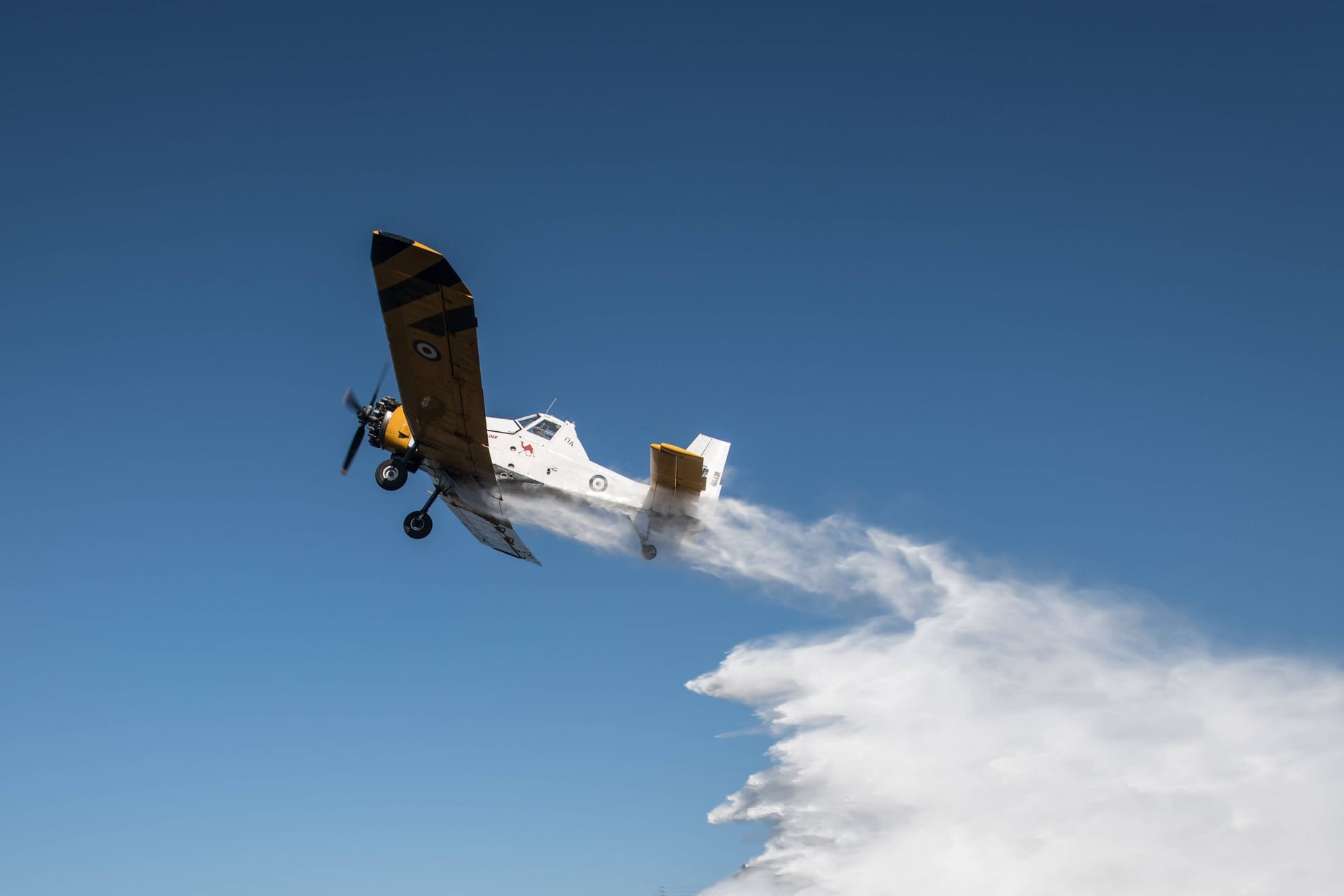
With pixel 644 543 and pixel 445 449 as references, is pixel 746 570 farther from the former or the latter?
pixel 445 449

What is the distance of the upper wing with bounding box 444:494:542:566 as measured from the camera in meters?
21.7

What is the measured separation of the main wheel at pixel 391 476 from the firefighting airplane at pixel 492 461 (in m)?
0.02

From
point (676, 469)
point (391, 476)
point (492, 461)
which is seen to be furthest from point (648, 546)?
point (391, 476)

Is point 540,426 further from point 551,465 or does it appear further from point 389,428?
point 389,428

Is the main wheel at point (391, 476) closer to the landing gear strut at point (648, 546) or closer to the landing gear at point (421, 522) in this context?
the landing gear at point (421, 522)

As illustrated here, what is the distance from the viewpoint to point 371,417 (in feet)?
66.1

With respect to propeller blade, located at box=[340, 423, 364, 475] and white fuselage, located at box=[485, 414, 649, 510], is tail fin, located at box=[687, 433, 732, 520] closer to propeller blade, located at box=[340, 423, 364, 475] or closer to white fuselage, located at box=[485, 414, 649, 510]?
white fuselage, located at box=[485, 414, 649, 510]

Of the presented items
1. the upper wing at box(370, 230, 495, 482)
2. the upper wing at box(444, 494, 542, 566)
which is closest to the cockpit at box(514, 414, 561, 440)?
the upper wing at box(370, 230, 495, 482)

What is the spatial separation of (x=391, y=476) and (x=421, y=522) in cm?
129

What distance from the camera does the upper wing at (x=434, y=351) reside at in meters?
15.3

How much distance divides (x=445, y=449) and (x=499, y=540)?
4292 mm

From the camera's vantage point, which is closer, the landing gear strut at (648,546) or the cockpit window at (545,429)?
the landing gear strut at (648,546)

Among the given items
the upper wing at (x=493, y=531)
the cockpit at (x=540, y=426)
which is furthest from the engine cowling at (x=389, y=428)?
the cockpit at (x=540, y=426)

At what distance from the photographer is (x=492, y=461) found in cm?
2009
